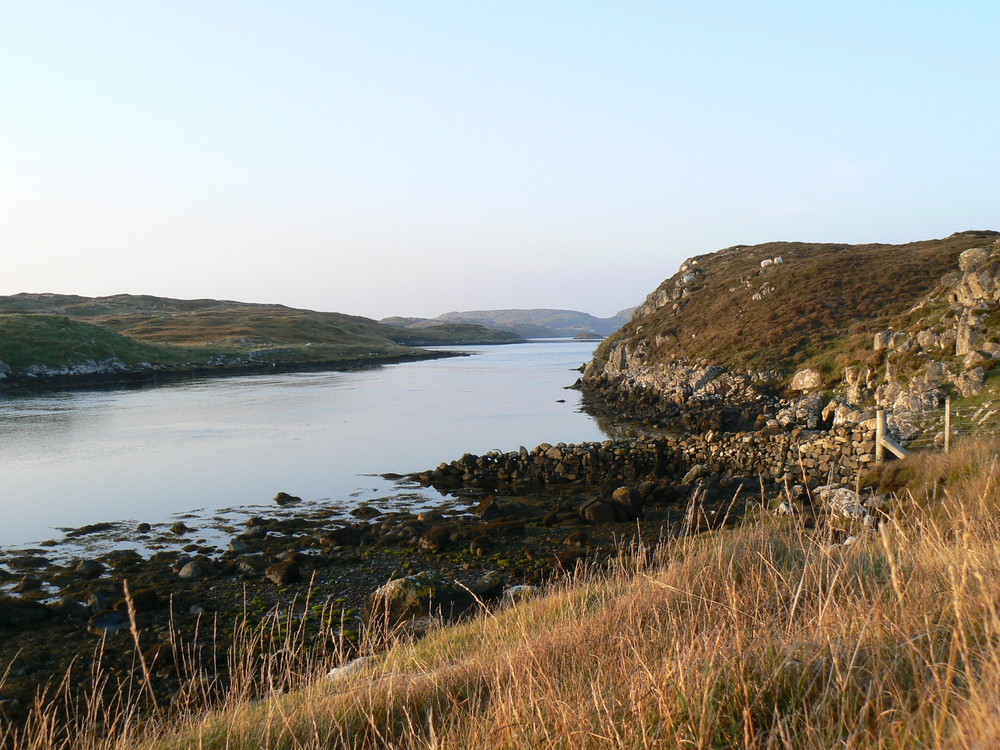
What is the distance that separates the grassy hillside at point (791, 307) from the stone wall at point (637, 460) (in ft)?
38.1

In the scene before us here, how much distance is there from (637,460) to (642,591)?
1998 cm

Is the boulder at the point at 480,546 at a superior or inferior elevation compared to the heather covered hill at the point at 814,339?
inferior

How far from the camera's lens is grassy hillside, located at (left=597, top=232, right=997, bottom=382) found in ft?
132

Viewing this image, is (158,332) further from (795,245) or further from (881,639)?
(881,639)

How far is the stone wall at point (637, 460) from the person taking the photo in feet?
76.4

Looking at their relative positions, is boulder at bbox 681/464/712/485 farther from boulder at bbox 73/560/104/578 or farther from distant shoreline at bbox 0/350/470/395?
distant shoreline at bbox 0/350/470/395

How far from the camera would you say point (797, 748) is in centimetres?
299

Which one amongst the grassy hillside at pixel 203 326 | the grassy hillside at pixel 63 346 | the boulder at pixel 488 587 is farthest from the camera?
the grassy hillside at pixel 203 326

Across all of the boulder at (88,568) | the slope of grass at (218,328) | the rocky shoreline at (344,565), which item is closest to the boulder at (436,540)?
the rocky shoreline at (344,565)

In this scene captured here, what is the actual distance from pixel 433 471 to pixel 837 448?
1415cm

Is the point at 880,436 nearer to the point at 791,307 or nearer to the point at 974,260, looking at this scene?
the point at 974,260

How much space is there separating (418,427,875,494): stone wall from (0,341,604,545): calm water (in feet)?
11.2

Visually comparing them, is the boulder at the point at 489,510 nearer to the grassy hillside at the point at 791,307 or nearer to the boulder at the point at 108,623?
the boulder at the point at 108,623

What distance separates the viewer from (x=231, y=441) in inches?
1345
